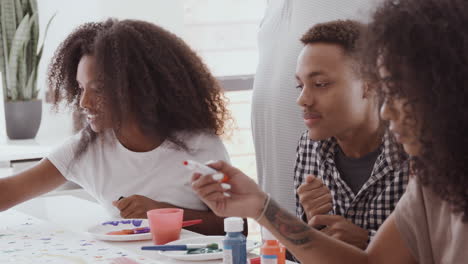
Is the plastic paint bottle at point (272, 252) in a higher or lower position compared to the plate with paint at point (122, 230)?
higher

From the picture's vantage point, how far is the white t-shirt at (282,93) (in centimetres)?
235

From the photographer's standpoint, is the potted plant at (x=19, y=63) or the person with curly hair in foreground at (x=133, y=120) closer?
the person with curly hair in foreground at (x=133, y=120)

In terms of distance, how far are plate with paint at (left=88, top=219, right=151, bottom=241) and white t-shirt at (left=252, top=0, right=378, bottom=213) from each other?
73cm

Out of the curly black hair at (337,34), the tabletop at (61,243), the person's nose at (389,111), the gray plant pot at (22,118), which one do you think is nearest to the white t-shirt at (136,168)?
the tabletop at (61,243)

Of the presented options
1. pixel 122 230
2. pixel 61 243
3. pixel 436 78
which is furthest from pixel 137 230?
pixel 436 78

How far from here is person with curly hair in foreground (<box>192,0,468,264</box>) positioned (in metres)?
1.17

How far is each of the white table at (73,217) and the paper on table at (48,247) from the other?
11 mm

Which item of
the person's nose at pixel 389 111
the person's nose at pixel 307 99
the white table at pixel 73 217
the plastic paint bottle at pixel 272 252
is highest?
the person's nose at pixel 389 111

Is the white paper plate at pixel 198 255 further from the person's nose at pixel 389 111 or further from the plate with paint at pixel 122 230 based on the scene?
the person's nose at pixel 389 111

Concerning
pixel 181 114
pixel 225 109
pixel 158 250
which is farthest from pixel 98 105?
pixel 158 250

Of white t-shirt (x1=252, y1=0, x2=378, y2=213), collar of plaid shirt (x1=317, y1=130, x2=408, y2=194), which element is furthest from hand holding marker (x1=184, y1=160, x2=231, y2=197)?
white t-shirt (x1=252, y1=0, x2=378, y2=213)

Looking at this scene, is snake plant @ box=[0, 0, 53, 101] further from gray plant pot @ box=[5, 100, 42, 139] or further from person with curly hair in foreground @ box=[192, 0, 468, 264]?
person with curly hair in foreground @ box=[192, 0, 468, 264]

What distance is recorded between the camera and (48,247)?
1650mm

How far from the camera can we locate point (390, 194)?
67.4 inches
